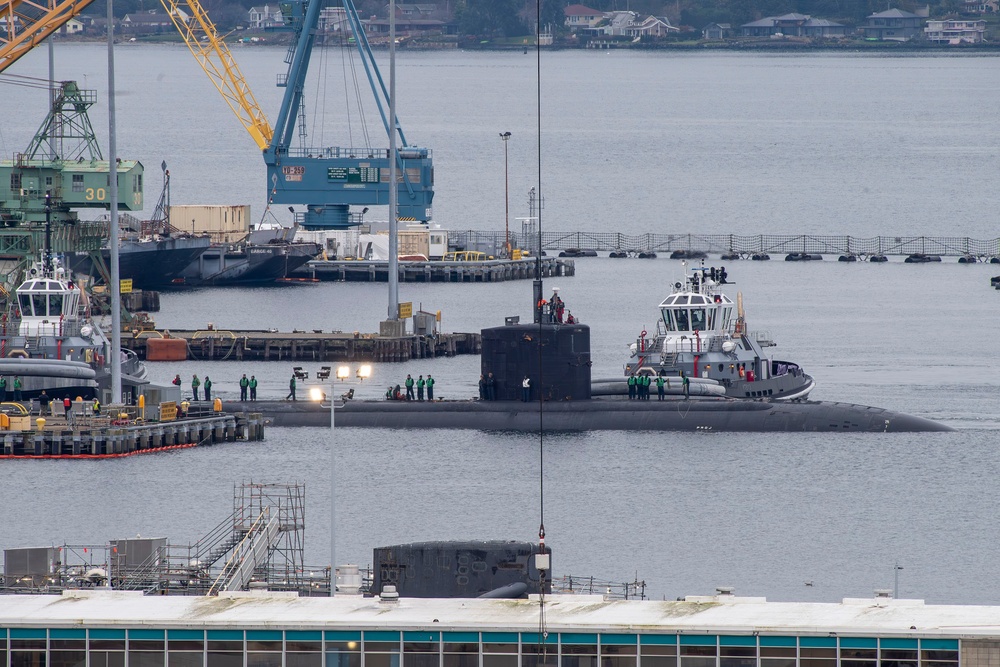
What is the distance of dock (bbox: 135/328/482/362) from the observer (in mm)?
66375

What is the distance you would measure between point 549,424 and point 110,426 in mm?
11226

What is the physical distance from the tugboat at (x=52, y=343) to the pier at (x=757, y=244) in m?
45.6

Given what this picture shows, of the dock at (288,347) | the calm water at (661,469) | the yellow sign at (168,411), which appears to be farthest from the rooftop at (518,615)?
the dock at (288,347)

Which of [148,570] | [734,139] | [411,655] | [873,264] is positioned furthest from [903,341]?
[734,139]

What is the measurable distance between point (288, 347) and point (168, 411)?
17299 mm

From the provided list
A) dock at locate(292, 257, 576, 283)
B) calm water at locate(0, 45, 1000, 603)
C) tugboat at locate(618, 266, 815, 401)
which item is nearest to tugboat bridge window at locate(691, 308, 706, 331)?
tugboat at locate(618, 266, 815, 401)

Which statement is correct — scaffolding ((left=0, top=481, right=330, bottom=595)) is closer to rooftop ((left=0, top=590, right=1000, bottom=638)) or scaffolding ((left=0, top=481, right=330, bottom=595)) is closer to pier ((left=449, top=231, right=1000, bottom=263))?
rooftop ((left=0, top=590, right=1000, bottom=638))

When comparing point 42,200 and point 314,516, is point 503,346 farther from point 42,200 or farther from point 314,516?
point 42,200

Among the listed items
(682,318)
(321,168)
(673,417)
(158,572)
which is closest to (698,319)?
(682,318)

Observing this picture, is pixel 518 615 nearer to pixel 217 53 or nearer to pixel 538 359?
pixel 538 359

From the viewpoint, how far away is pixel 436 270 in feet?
298

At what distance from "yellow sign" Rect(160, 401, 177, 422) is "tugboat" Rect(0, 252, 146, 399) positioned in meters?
2.93

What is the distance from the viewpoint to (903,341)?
72500 mm

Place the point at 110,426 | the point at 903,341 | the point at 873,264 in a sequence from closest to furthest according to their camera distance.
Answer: the point at 110,426 → the point at 903,341 → the point at 873,264
